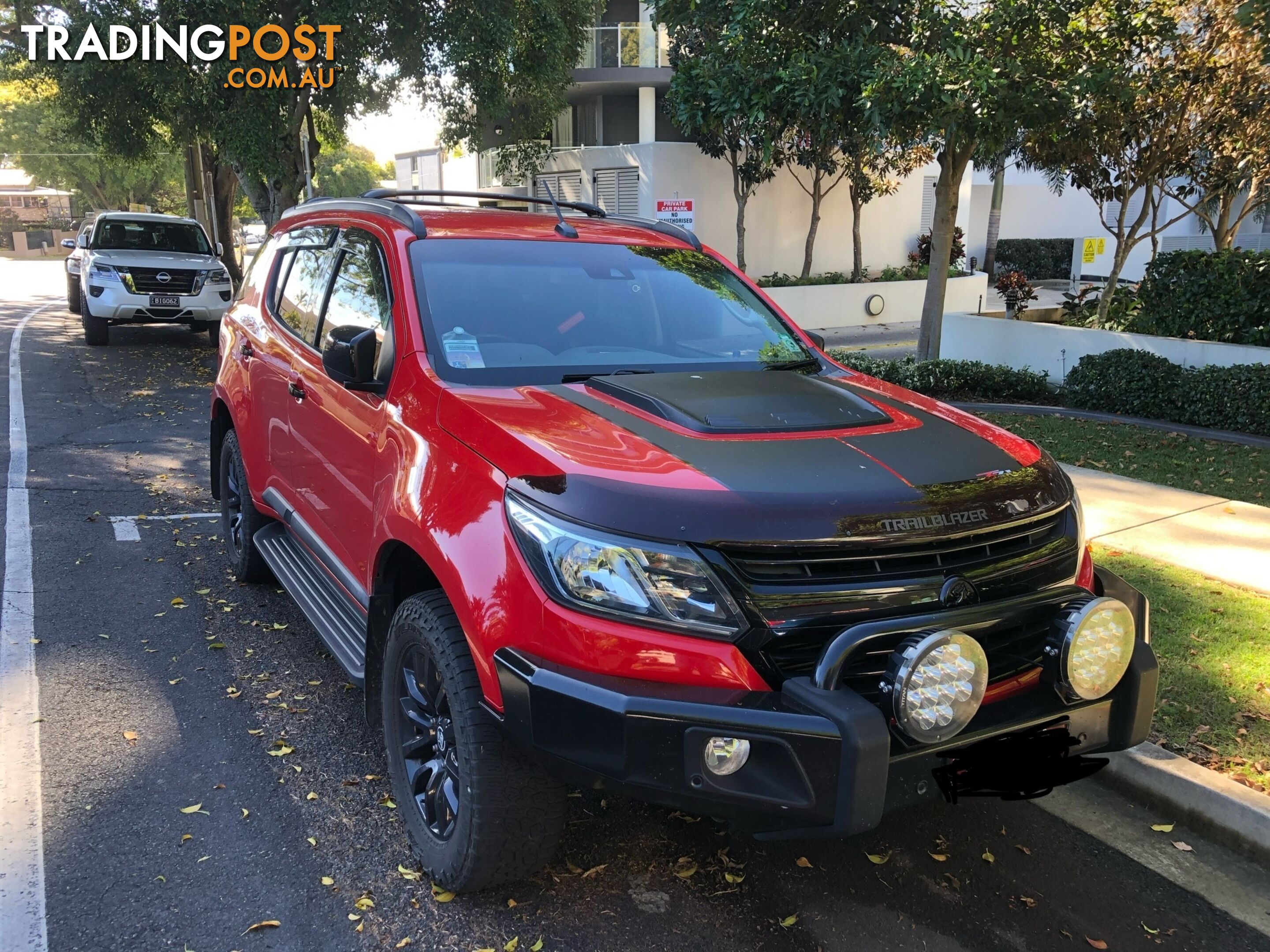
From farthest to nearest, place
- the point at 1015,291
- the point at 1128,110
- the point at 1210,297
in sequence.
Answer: the point at 1015,291 → the point at 1128,110 → the point at 1210,297

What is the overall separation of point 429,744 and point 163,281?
1379cm

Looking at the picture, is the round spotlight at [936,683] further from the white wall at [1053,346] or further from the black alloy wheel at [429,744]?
the white wall at [1053,346]

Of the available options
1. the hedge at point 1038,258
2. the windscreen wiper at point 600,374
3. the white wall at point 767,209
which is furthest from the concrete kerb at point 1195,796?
the hedge at point 1038,258

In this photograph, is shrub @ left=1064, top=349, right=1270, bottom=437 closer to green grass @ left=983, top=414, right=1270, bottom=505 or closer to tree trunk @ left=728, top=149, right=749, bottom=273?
green grass @ left=983, top=414, right=1270, bottom=505

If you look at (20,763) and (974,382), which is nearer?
(20,763)

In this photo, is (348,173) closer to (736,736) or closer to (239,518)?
(239,518)

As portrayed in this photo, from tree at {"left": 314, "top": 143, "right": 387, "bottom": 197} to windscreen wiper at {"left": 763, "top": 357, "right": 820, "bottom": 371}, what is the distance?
70.8 m

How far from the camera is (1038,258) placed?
35.2 m

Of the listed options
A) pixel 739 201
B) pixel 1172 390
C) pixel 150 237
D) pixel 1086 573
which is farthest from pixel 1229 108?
pixel 150 237

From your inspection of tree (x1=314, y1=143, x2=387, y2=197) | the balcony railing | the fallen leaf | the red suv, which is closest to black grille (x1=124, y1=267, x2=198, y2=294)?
the red suv

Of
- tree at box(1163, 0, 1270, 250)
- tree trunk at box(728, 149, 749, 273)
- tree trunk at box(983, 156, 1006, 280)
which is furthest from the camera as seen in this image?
tree trunk at box(983, 156, 1006, 280)

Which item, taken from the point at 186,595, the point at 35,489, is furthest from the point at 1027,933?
the point at 35,489

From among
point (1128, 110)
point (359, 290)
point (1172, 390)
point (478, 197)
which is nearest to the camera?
point (359, 290)

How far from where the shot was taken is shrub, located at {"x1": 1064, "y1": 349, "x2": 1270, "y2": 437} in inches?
370
